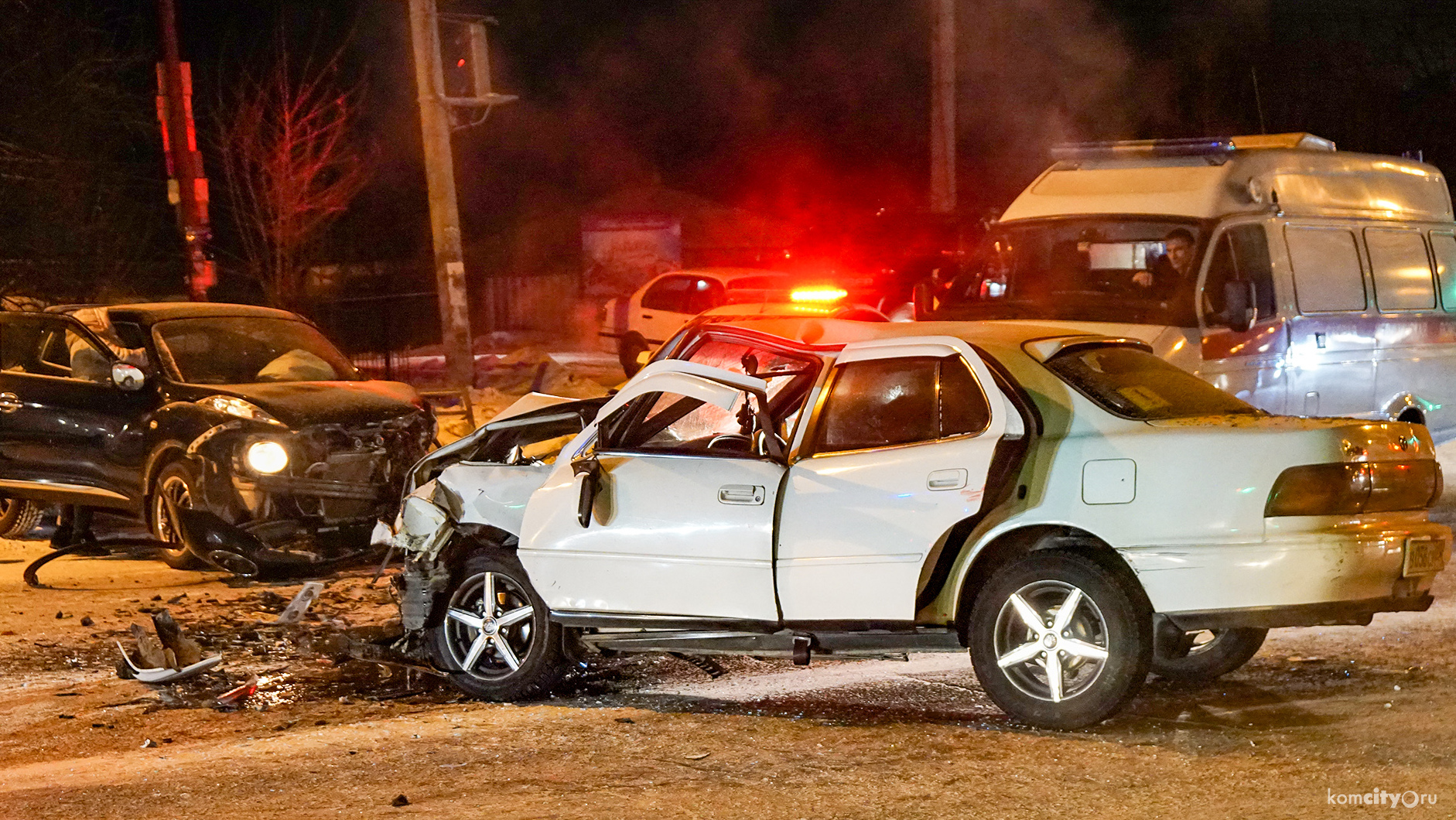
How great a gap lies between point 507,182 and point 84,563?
3020 centimetres

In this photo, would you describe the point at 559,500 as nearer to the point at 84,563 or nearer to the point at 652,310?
the point at 84,563

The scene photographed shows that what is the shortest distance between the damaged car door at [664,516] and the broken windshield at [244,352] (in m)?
4.77

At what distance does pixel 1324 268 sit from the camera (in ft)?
34.7

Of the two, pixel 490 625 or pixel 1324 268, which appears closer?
pixel 490 625

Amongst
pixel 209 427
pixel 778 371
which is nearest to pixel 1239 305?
pixel 778 371

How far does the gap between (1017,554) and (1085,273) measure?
547cm

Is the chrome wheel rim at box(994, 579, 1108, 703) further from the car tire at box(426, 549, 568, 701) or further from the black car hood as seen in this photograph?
the black car hood

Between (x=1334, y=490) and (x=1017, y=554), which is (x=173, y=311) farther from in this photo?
(x=1334, y=490)

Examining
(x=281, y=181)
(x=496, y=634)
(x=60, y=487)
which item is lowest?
(x=496, y=634)

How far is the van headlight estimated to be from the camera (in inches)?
362

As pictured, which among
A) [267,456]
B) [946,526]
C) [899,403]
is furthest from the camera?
[267,456]

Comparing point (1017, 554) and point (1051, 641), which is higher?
point (1017, 554)

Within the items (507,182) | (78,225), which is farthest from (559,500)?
(507,182)

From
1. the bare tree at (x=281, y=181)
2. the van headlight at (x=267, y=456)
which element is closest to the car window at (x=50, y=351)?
the van headlight at (x=267, y=456)
